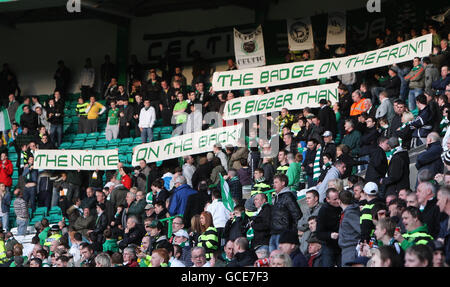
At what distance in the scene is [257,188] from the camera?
11266 millimetres

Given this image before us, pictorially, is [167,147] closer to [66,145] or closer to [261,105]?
[261,105]

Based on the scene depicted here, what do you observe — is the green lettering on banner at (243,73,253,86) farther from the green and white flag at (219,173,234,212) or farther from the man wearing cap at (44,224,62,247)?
the man wearing cap at (44,224,62,247)

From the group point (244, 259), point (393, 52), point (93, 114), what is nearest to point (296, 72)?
point (393, 52)

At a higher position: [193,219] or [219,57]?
[219,57]

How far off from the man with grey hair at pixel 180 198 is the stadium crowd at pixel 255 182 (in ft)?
0.09

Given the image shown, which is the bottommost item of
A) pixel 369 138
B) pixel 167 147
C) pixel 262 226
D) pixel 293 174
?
pixel 262 226

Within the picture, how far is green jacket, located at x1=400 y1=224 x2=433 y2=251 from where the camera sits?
7172mm

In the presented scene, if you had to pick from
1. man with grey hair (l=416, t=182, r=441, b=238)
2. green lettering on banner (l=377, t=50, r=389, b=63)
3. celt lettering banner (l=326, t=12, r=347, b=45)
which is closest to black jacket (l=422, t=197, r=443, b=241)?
man with grey hair (l=416, t=182, r=441, b=238)

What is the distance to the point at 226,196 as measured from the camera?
1169cm

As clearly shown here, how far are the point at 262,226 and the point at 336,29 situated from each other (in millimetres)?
Answer: 8110

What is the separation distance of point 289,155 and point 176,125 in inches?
202

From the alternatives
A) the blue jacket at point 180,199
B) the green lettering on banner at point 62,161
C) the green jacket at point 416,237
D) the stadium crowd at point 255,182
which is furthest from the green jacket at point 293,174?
the green lettering on banner at point 62,161
